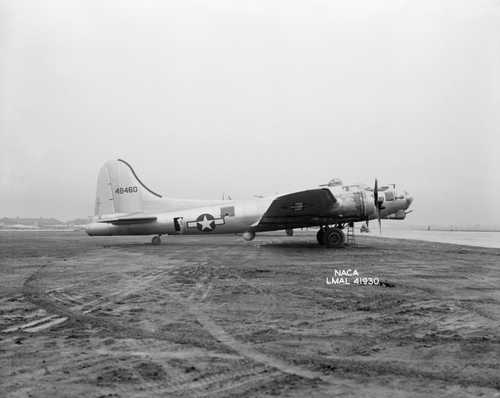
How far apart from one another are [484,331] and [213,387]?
12.6 ft

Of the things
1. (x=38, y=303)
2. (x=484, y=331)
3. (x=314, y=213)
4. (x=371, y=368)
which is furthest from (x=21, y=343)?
(x=314, y=213)

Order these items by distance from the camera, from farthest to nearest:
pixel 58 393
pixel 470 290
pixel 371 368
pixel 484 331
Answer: pixel 470 290 → pixel 484 331 → pixel 371 368 → pixel 58 393

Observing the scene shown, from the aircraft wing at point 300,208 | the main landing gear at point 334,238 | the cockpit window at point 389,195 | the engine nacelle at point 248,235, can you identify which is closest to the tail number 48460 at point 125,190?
the engine nacelle at point 248,235

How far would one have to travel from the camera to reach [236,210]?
65.5ft

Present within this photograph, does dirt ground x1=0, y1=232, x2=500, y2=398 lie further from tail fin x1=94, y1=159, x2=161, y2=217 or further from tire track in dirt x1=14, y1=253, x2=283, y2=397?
tail fin x1=94, y1=159, x2=161, y2=217

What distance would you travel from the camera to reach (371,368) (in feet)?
12.9

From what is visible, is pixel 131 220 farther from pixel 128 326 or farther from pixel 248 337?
pixel 248 337

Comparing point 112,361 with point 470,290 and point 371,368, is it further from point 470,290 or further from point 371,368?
point 470,290

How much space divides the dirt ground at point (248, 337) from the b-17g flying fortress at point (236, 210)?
29.4 feet

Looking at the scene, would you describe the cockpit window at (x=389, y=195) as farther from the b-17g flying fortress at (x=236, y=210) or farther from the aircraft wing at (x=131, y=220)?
Result: the aircraft wing at (x=131, y=220)

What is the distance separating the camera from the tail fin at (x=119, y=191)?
21.4 meters

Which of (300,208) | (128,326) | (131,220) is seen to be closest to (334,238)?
(300,208)

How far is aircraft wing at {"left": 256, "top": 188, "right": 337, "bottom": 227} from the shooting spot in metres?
17.4

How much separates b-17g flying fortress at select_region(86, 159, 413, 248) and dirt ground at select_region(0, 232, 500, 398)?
8.97 metres
